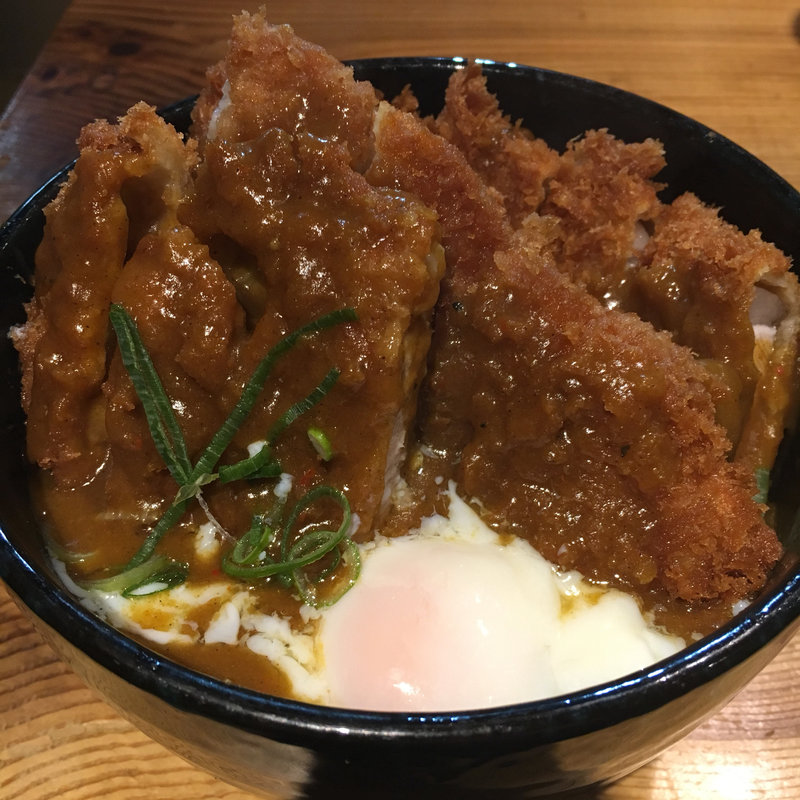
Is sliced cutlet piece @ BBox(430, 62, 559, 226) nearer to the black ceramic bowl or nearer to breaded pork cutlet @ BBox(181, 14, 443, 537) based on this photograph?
breaded pork cutlet @ BBox(181, 14, 443, 537)

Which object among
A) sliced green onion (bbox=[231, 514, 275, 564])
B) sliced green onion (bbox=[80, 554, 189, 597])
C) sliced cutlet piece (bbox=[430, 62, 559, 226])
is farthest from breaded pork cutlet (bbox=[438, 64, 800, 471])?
sliced green onion (bbox=[80, 554, 189, 597])

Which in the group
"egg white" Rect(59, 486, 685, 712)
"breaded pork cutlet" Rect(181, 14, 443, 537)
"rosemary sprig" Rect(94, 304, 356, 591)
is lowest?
"egg white" Rect(59, 486, 685, 712)

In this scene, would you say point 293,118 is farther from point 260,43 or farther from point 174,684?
point 174,684

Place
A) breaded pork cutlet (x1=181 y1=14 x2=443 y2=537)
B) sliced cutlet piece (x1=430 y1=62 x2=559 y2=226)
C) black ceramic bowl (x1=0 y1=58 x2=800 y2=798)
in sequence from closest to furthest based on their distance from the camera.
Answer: black ceramic bowl (x1=0 y1=58 x2=800 y2=798) → breaded pork cutlet (x1=181 y1=14 x2=443 y2=537) → sliced cutlet piece (x1=430 y1=62 x2=559 y2=226)

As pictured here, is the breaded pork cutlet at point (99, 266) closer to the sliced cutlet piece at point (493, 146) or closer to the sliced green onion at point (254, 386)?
the sliced green onion at point (254, 386)

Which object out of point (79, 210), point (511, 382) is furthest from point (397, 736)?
point (79, 210)

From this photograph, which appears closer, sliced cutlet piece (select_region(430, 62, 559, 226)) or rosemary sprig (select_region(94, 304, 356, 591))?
rosemary sprig (select_region(94, 304, 356, 591))

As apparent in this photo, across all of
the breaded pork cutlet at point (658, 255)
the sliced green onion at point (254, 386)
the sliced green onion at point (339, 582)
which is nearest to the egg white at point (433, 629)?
the sliced green onion at point (339, 582)
